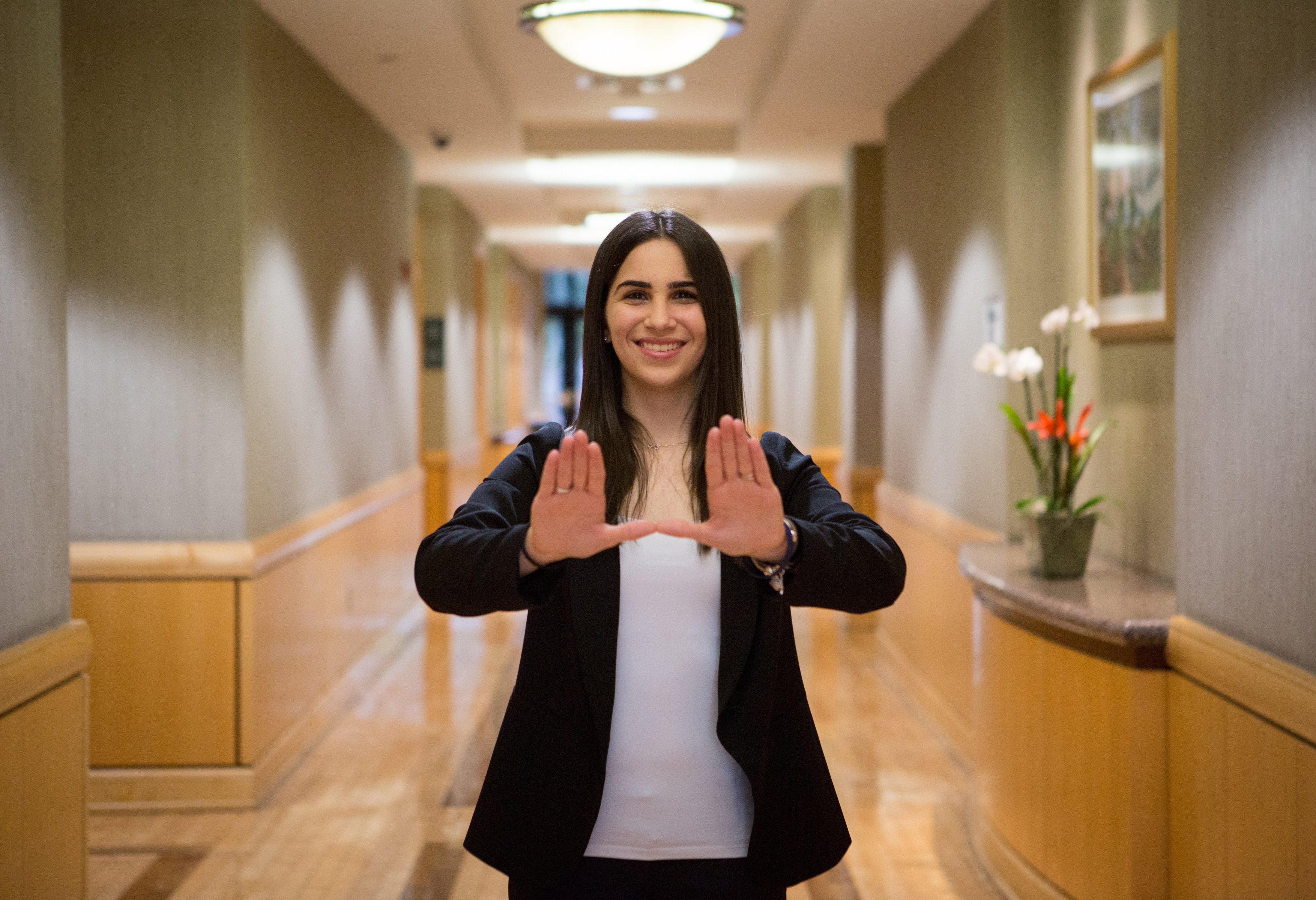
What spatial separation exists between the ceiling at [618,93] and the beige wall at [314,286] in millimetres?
265

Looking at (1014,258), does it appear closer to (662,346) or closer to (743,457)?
(662,346)

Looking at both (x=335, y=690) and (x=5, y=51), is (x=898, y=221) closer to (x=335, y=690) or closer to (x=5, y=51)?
(x=335, y=690)

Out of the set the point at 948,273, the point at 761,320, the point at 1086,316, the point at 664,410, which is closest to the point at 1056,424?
the point at 1086,316

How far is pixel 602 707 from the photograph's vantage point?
5.28 feet

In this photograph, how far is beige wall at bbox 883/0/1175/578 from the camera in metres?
4.12

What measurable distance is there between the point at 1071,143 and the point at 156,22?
3389 millimetres

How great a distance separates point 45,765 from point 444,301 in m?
8.17

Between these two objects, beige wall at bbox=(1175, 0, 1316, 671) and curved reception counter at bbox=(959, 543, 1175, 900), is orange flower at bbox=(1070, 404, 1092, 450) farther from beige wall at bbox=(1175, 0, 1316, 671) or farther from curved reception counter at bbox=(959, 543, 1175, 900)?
beige wall at bbox=(1175, 0, 1316, 671)

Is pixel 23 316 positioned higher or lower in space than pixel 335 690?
higher

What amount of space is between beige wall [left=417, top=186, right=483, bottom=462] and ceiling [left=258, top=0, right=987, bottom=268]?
0.32m

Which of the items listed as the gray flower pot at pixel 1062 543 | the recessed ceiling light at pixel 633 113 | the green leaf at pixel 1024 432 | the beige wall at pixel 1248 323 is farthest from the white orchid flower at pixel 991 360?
the recessed ceiling light at pixel 633 113

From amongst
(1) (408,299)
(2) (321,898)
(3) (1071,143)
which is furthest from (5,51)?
(1) (408,299)

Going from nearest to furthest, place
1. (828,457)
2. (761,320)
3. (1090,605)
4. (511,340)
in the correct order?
(1090,605), (828,457), (761,320), (511,340)

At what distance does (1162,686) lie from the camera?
3170mm
